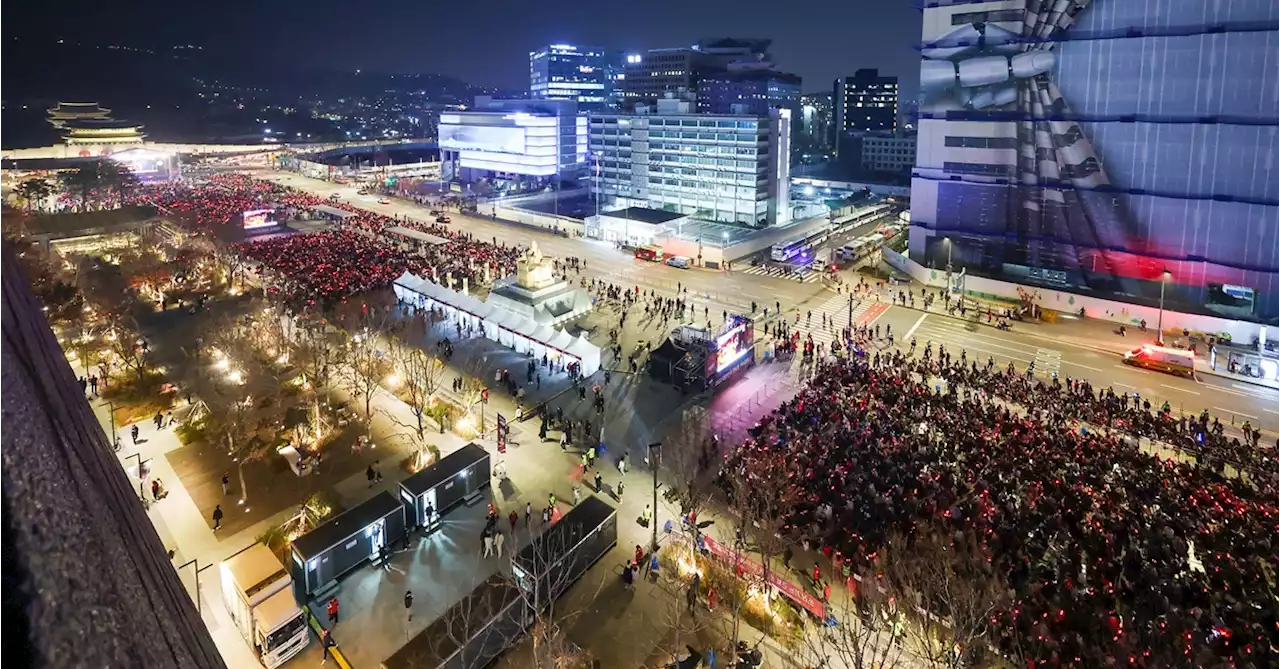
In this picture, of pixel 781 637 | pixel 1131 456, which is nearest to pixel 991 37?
pixel 1131 456

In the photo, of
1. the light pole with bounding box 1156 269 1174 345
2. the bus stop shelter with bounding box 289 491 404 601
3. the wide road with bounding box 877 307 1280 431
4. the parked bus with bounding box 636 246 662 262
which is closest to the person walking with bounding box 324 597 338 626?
the bus stop shelter with bounding box 289 491 404 601

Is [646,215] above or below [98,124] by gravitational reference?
below

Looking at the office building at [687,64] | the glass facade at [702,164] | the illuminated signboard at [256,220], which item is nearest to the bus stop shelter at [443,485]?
the glass facade at [702,164]

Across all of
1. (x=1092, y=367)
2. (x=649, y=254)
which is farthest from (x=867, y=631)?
(x=649, y=254)

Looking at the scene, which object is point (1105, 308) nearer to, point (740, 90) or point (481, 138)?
point (481, 138)

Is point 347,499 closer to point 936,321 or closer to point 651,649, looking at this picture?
point 651,649

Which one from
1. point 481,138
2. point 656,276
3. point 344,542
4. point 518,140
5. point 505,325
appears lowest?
point 344,542

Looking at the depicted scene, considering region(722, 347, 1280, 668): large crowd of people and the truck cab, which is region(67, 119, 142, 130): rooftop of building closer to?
the truck cab

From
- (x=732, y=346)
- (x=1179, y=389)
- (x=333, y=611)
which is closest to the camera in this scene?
(x=333, y=611)
